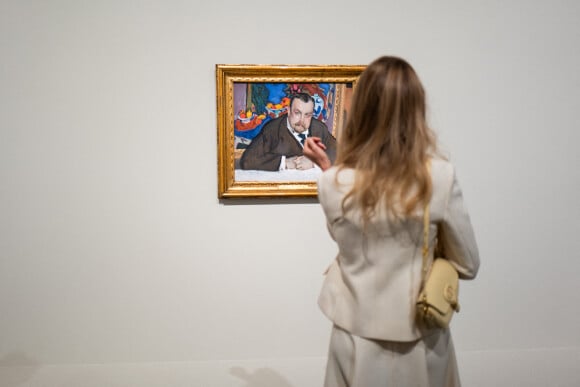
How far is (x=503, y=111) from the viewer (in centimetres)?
343

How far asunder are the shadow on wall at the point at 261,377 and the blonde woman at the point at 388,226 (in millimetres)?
1694

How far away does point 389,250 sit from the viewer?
5.36 ft

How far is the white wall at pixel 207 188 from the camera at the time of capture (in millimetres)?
3178

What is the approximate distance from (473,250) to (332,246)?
185 cm

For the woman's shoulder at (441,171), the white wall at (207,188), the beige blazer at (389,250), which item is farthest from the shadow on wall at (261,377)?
the woman's shoulder at (441,171)

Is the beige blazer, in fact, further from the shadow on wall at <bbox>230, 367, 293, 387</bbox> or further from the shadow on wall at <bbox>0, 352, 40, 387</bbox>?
the shadow on wall at <bbox>0, 352, 40, 387</bbox>

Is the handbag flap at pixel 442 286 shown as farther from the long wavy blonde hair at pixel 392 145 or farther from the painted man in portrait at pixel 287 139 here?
the painted man in portrait at pixel 287 139

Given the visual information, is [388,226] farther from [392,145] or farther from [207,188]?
[207,188]

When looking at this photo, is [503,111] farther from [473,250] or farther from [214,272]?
[214,272]

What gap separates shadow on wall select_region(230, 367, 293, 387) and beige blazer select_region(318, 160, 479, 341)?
1845mm

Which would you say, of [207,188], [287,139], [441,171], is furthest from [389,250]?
[207,188]

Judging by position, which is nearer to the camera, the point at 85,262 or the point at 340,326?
the point at 340,326

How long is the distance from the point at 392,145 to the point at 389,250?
38cm

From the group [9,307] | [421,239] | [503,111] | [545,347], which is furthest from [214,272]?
[545,347]
